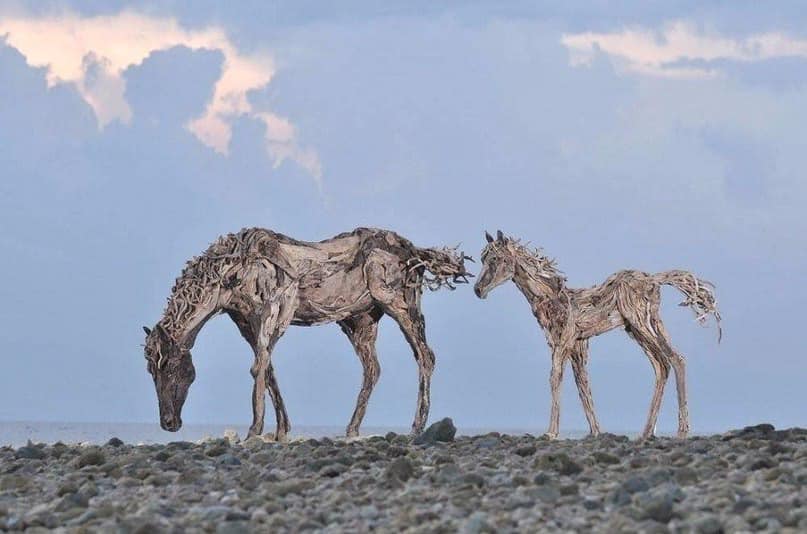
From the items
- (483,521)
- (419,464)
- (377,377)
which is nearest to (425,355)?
(377,377)

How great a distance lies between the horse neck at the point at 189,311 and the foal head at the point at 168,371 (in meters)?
0.11

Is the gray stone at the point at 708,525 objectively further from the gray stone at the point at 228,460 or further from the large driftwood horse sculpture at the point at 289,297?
the large driftwood horse sculpture at the point at 289,297

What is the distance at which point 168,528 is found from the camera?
40.7 feet

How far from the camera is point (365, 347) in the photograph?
2434cm

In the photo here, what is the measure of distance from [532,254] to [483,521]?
11499 millimetres

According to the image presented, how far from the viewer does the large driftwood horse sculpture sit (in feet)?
74.3

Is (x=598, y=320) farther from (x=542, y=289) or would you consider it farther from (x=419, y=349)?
(x=419, y=349)

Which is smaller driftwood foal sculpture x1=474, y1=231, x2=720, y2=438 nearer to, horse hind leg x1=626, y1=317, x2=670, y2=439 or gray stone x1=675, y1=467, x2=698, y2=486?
horse hind leg x1=626, y1=317, x2=670, y2=439

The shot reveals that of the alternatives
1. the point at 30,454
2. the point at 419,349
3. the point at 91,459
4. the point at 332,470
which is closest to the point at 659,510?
the point at 332,470

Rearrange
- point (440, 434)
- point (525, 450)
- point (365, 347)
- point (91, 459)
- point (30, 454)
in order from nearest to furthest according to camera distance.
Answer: point (525, 450) → point (91, 459) → point (440, 434) → point (30, 454) → point (365, 347)

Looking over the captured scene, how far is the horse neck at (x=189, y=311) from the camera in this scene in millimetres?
22672

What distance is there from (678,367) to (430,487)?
9463 millimetres

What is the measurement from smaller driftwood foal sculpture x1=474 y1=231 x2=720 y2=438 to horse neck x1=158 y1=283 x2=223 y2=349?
12.4ft

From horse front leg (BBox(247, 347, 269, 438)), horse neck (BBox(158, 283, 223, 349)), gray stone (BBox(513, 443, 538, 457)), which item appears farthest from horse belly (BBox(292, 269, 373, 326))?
gray stone (BBox(513, 443, 538, 457))
